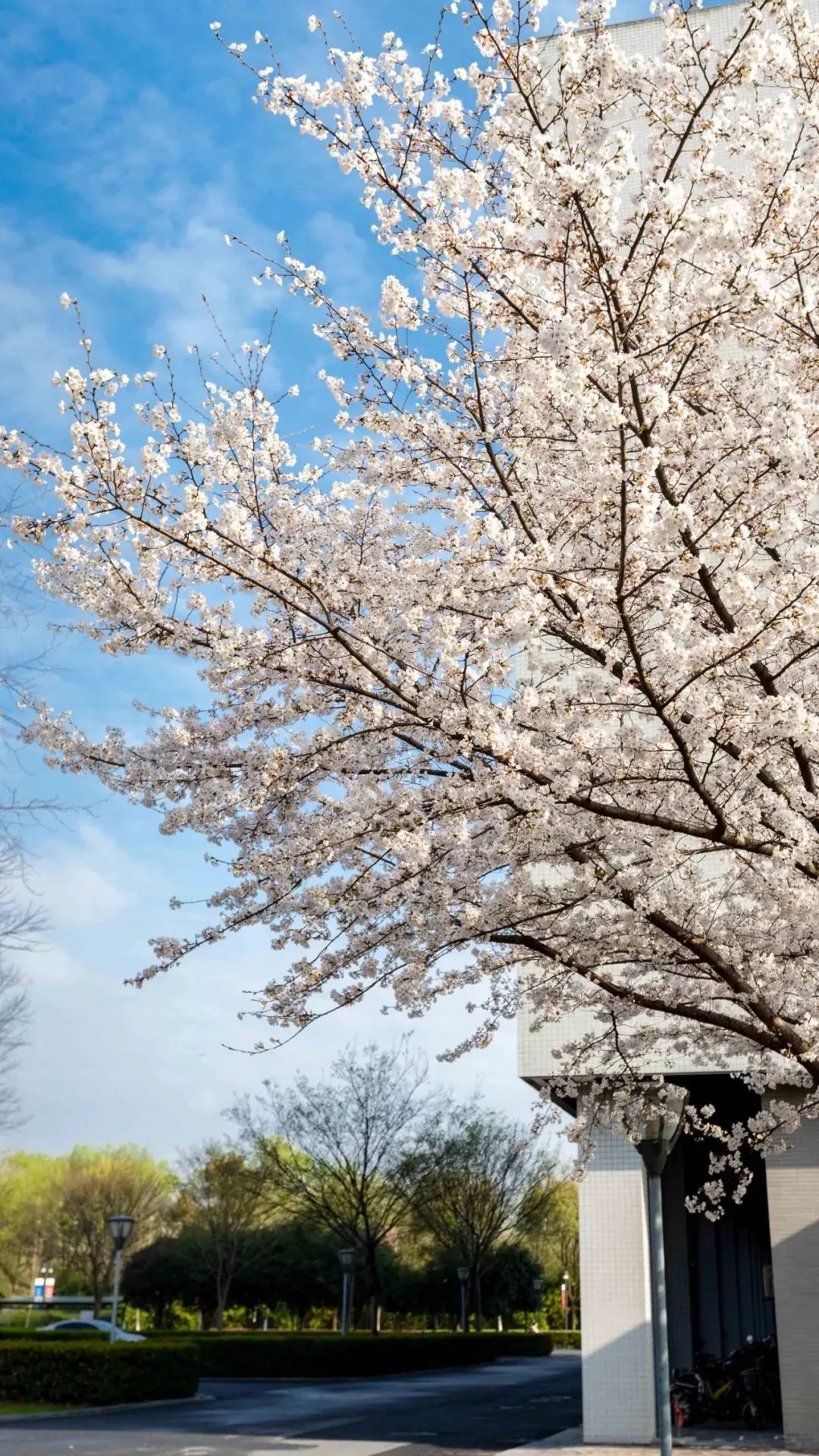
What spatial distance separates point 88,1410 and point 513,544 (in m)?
16.1

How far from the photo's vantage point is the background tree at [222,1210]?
105 ft

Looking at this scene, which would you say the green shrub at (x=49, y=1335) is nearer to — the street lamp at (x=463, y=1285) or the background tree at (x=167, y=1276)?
the street lamp at (x=463, y=1285)

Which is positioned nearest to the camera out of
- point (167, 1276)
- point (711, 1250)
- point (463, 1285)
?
point (711, 1250)

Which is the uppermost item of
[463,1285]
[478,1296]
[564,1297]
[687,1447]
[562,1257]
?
[687,1447]

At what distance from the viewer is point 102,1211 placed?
38.6 metres

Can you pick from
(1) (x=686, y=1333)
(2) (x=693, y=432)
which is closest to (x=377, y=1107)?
(1) (x=686, y=1333)

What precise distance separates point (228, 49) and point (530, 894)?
3560 mm

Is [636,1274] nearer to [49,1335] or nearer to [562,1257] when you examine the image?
[49,1335]

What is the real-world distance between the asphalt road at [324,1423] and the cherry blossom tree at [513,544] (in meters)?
8.21

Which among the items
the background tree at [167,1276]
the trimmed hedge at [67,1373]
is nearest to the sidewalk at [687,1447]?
the trimmed hedge at [67,1373]

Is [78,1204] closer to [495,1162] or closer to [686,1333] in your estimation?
[495,1162]

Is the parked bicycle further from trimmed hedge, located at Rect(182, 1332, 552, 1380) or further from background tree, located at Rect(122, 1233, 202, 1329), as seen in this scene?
background tree, located at Rect(122, 1233, 202, 1329)

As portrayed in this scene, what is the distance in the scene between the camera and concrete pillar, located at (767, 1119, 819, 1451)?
37.3 ft

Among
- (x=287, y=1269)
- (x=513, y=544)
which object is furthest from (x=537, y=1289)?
(x=513, y=544)
